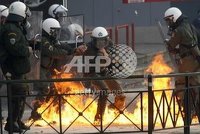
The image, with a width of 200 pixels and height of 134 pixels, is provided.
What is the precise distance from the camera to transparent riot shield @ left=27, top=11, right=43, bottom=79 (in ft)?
31.1

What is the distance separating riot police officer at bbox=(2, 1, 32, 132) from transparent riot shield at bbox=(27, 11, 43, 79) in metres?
0.67

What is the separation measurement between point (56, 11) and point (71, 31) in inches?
25.1

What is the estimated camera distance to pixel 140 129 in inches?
321

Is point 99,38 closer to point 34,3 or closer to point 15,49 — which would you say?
point 15,49

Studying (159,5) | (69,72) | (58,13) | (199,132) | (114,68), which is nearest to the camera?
(114,68)

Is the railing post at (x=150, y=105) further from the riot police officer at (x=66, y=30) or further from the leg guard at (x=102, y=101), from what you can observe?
the riot police officer at (x=66, y=30)

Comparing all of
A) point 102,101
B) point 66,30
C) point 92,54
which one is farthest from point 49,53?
point 66,30

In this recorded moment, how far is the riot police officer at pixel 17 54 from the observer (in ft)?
27.4

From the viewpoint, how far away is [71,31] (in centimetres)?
1206

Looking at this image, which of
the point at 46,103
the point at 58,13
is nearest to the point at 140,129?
the point at 46,103

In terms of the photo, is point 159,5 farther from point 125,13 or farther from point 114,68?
point 114,68

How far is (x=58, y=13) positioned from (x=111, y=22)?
15.6 m

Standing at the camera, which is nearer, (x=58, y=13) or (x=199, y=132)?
(x=199, y=132)

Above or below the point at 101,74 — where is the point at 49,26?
above
